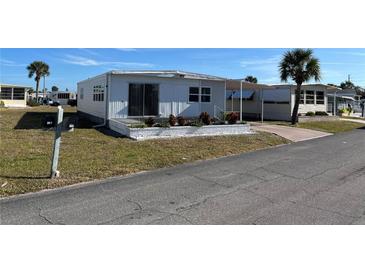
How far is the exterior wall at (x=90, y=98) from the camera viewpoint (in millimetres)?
17906

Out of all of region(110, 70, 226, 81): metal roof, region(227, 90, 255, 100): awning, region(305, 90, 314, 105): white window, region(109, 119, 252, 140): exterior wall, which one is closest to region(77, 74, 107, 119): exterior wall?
region(110, 70, 226, 81): metal roof

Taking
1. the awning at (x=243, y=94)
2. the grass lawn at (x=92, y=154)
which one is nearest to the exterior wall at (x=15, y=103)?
the awning at (x=243, y=94)

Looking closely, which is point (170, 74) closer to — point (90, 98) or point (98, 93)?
point (98, 93)

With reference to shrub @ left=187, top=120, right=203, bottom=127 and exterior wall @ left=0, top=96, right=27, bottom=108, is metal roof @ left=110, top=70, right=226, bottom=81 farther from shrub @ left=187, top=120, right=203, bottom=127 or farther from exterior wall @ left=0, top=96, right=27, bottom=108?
exterior wall @ left=0, top=96, right=27, bottom=108

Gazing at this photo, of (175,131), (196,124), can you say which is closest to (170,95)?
(196,124)

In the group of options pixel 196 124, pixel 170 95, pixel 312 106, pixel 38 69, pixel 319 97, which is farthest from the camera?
pixel 38 69

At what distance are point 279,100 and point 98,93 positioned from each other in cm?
1440

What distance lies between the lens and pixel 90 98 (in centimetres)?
2178

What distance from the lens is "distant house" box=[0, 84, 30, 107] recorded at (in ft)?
133

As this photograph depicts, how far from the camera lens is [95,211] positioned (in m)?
5.11

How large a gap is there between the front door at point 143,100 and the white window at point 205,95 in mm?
2903

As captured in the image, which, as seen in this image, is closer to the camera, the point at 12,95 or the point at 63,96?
the point at 12,95

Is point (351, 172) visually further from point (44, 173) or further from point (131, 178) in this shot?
point (44, 173)

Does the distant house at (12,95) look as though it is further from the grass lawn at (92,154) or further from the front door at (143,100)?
the grass lawn at (92,154)
